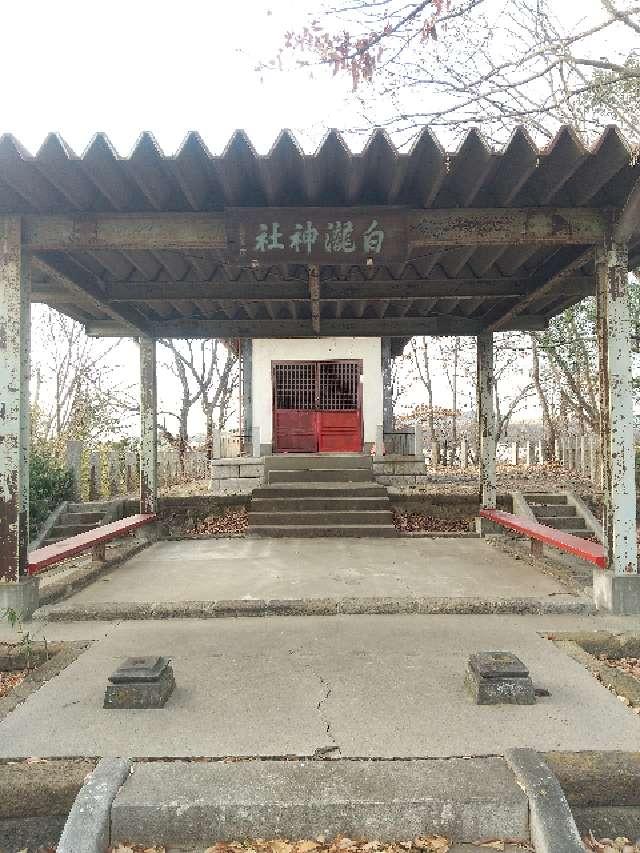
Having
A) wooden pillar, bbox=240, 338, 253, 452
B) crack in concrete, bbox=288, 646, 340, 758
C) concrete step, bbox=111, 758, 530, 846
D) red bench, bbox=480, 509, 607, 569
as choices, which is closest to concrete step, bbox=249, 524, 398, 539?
red bench, bbox=480, 509, 607, 569

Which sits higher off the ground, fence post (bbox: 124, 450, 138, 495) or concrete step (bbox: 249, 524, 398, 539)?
fence post (bbox: 124, 450, 138, 495)

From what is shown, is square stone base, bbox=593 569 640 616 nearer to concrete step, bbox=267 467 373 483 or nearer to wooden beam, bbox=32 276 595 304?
wooden beam, bbox=32 276 595 304

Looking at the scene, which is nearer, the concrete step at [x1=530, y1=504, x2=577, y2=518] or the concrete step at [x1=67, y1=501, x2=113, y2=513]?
the concrete step at [x1=530, y1=504, x2=577, y2=518]

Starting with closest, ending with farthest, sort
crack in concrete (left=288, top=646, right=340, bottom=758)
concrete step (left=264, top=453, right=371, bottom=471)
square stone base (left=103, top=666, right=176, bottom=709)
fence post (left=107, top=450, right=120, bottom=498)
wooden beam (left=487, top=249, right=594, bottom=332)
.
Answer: crack in concrete (left=288, top=646, right=340, bottom=758) < square stone base (left=103, top=666, right=176, bottom=709) < wooden beam (left=487, top=249, right=594, bottom=332) < fence post (left=107, top=450, right=120, bottom=498) < concrete step (left=264, top=453, right=371, bottom=471)

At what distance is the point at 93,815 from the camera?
212 cm

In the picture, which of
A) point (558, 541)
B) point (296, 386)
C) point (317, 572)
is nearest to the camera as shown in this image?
point (558, 541)

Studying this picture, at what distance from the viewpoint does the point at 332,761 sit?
2.40 metres

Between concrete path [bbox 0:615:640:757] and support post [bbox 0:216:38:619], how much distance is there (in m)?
0.52

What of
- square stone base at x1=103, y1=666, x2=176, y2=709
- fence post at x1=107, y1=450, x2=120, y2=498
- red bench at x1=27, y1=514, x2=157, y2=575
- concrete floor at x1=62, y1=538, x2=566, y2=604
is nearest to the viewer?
square stone base at x1=103, y1=666, x2=176, y2=709

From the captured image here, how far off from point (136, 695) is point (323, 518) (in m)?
6.55

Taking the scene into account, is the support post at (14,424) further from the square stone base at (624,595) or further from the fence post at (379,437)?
the fence post at (379,437)

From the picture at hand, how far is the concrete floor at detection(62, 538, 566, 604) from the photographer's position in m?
5.24

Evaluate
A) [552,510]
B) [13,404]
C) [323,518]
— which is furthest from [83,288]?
[552,510]

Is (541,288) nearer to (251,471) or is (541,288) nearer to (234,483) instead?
(251,471)
